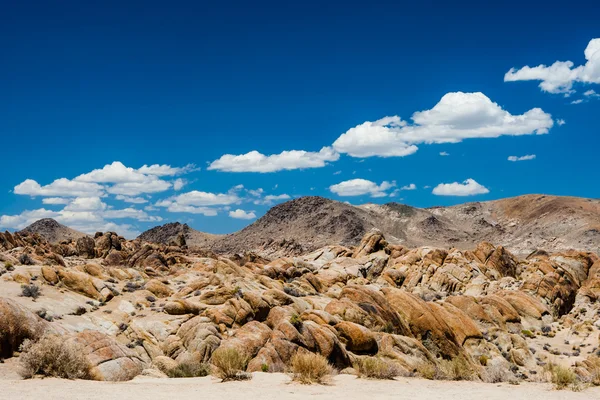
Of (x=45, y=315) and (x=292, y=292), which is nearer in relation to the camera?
(x=45, y=315)

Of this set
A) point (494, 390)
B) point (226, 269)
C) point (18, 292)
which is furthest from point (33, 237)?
point (494, 390)

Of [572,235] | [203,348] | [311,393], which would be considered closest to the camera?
[311,393]

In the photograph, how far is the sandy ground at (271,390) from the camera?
13227 mm

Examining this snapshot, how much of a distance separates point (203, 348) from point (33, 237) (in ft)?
255

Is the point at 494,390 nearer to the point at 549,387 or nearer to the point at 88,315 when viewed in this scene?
the point at 549,387

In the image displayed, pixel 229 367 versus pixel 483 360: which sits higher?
pixel 229 367

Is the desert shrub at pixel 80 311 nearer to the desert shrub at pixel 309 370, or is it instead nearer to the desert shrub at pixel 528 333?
the desert shrub at pixel 309 370

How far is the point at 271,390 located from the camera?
48.3 ft

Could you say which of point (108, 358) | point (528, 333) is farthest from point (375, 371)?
point (528, 333)

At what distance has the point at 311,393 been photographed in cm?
1452

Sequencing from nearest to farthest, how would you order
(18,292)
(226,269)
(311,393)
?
(311,393)
(18,292)
(226,269)

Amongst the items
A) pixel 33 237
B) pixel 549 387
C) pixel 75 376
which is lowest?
pixel 549 387

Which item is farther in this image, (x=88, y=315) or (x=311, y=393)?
(x=88, y=315)

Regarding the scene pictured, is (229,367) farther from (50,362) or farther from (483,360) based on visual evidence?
(483,360)
